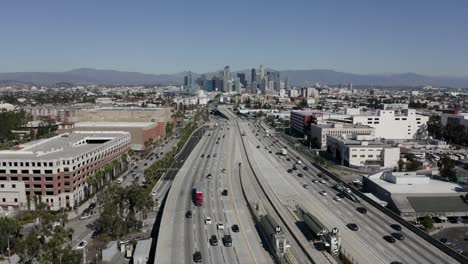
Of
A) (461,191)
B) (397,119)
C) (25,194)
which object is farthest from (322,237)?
(397,119)

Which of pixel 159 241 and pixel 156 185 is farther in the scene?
pixel 156 185

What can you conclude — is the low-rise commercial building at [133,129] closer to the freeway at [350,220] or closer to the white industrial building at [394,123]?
the freeway at [350,220]

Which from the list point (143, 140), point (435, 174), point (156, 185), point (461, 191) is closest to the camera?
point (461, 191)

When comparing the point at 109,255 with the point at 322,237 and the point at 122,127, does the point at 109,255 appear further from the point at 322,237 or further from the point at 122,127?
the point at 122,127

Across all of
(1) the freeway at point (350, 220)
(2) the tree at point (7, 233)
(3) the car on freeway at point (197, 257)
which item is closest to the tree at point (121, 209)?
(2) the tree at point (7, 233)

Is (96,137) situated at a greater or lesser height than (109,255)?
greater

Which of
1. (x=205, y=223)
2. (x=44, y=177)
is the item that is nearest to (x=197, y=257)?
(x=205, y=223)

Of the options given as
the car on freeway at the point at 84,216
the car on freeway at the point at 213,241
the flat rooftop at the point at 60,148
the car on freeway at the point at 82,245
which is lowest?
the car on freeway at the point at 84,216
